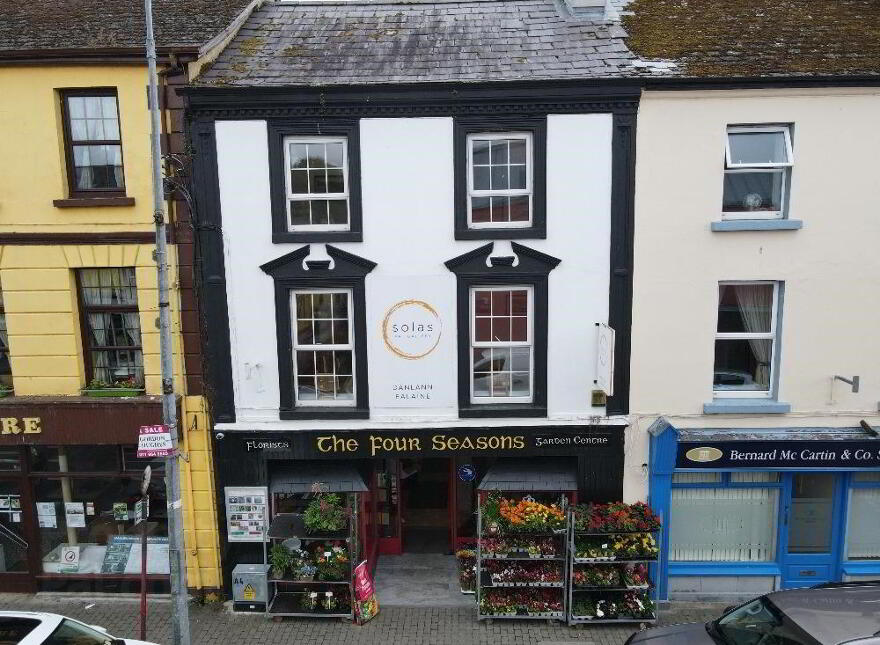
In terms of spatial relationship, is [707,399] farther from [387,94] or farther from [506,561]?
[387,94]

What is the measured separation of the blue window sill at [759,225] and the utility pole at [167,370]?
26.1ft

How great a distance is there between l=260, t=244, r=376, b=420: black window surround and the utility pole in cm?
190

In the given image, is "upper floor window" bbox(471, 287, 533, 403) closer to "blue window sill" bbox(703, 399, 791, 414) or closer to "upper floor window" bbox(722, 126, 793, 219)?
"blue window sill" bbox(703, 399, 791, 414)

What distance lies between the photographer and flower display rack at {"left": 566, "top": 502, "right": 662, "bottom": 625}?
9.29 meters

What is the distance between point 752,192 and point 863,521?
581 centimetres

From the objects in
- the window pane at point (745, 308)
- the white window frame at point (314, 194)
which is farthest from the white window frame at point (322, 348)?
the window pane at point (745, 308)

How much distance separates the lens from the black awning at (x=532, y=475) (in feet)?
32.6

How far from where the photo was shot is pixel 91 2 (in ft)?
37.4

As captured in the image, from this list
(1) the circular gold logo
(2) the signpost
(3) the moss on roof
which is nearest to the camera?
(2) the signpost

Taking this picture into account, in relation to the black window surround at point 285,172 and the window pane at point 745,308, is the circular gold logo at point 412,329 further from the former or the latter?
the window pane at point 745,308

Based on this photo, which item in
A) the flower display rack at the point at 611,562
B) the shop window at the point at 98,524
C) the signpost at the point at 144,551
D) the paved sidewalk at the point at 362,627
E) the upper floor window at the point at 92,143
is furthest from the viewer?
the shop window at the point at 98,524

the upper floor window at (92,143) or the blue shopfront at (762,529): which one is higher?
the upper floor window at (92,143)

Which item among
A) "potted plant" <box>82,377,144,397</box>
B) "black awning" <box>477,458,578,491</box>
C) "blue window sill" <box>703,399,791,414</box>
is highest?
"potted plant" <box>82,377,144,397</box>

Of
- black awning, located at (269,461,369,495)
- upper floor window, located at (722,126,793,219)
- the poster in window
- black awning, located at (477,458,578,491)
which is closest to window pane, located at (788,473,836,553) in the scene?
black awning, located at (477,458,578,491)
